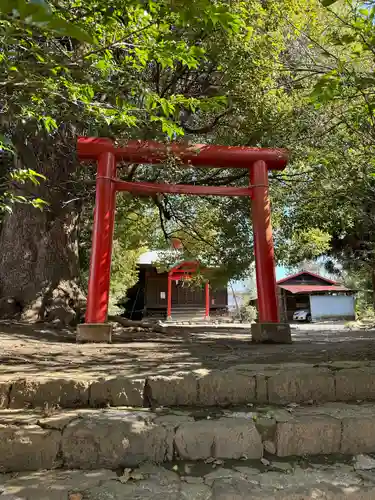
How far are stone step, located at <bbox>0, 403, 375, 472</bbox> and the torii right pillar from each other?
113 inches

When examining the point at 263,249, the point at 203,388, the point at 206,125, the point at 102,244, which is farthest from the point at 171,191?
the point at 203,388

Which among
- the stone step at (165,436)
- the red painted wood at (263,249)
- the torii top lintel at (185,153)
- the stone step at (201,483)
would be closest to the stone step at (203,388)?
the stone step at (165,436)

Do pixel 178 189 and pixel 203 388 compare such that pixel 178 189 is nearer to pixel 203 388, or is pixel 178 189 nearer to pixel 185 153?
pixel 185 153

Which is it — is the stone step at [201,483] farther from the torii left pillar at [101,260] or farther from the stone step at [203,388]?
the torii left pillar at [101,260]

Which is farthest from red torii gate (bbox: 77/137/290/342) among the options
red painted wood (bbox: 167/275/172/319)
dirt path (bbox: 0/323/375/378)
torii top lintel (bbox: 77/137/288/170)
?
red painted wood (bbox: 167/275/172/319)

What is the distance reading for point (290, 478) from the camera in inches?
69.4

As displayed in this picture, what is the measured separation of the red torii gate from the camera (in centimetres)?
504

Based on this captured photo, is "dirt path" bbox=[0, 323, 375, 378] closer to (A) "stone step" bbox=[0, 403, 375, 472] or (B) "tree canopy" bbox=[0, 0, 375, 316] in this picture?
(A) "stone step" bbox=[0, 403, 375, 472]

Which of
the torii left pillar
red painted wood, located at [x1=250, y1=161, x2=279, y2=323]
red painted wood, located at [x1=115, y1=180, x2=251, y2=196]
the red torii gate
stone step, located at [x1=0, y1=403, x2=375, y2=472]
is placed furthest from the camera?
red painted wood, located at [x1=115, y1=180, x2=251, y2=196]

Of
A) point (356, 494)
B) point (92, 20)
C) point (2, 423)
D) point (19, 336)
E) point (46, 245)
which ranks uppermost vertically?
point (92, 20)

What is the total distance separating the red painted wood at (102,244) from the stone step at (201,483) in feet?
10.7

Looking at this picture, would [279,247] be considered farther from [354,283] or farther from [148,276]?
[354,283]

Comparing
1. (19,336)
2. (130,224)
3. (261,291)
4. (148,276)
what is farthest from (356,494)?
(148,276)

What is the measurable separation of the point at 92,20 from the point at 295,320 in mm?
22332
